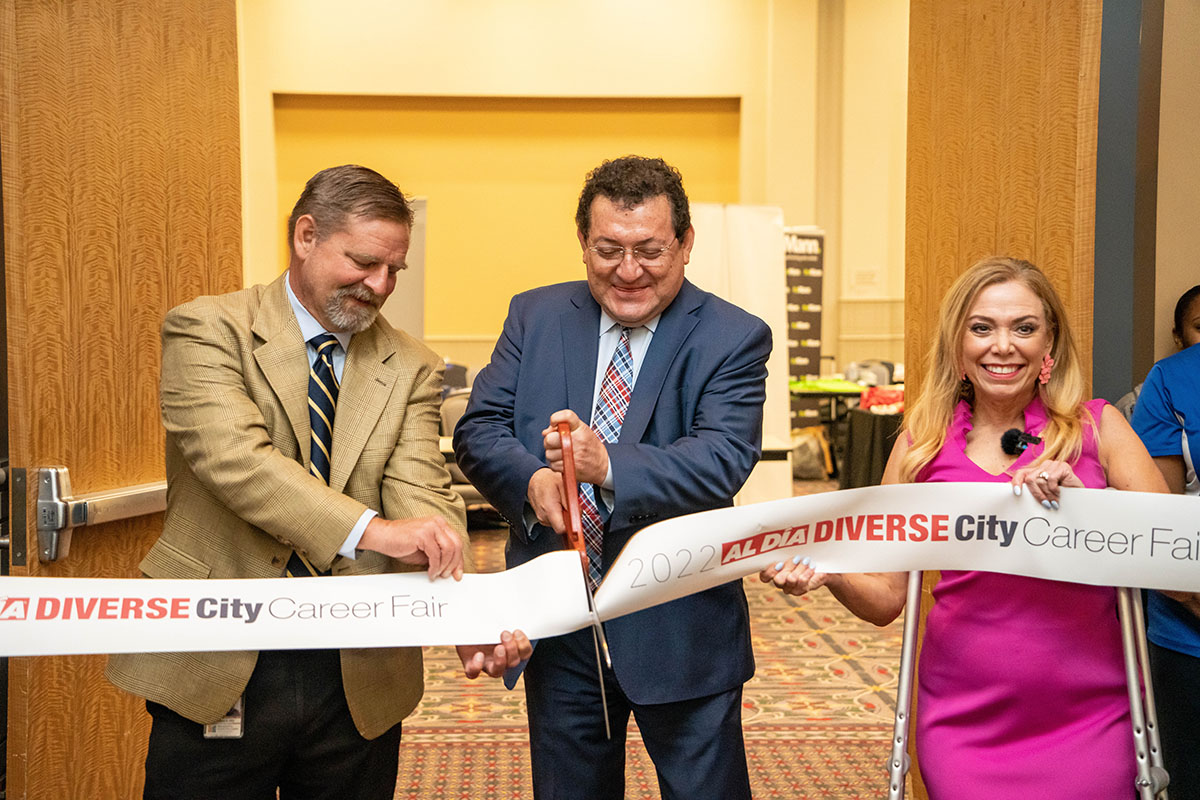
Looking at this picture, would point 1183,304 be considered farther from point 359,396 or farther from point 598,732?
point 359,396

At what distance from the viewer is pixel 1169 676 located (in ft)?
8.59

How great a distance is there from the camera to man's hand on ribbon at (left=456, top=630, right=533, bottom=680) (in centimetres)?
195

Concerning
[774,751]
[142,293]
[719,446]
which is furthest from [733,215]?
[719,446]

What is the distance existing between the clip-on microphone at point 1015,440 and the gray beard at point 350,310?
1.24 meters

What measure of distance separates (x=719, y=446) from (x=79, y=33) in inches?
74.0

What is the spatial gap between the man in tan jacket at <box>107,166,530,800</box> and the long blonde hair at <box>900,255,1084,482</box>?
969 millimetres

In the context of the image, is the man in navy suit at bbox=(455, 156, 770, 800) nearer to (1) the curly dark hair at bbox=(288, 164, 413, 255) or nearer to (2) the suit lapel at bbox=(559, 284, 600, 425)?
(2) the suit lapel at bbox=(559, 284, 600, 425)

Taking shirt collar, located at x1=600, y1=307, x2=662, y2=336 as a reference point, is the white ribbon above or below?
below

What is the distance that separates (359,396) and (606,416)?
1.58 feet

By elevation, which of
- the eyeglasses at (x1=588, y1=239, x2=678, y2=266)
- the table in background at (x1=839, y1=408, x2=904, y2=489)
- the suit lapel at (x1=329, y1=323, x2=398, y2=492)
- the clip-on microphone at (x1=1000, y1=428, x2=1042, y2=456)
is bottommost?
the table in background at (x1=839, y1=408, x2=904, y2=489)

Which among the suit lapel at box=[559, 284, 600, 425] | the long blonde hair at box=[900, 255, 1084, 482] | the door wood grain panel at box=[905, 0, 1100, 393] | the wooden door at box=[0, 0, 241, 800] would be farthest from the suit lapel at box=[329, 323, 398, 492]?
the door wood grain panel at box=[905, 0, 1100, 393]

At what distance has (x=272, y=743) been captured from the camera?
202 centimetres

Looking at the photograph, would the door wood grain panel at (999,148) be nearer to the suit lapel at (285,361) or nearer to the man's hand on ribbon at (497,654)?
the man's hand on ribbon at (497,654)

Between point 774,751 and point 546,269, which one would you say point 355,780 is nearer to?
point 774,751
